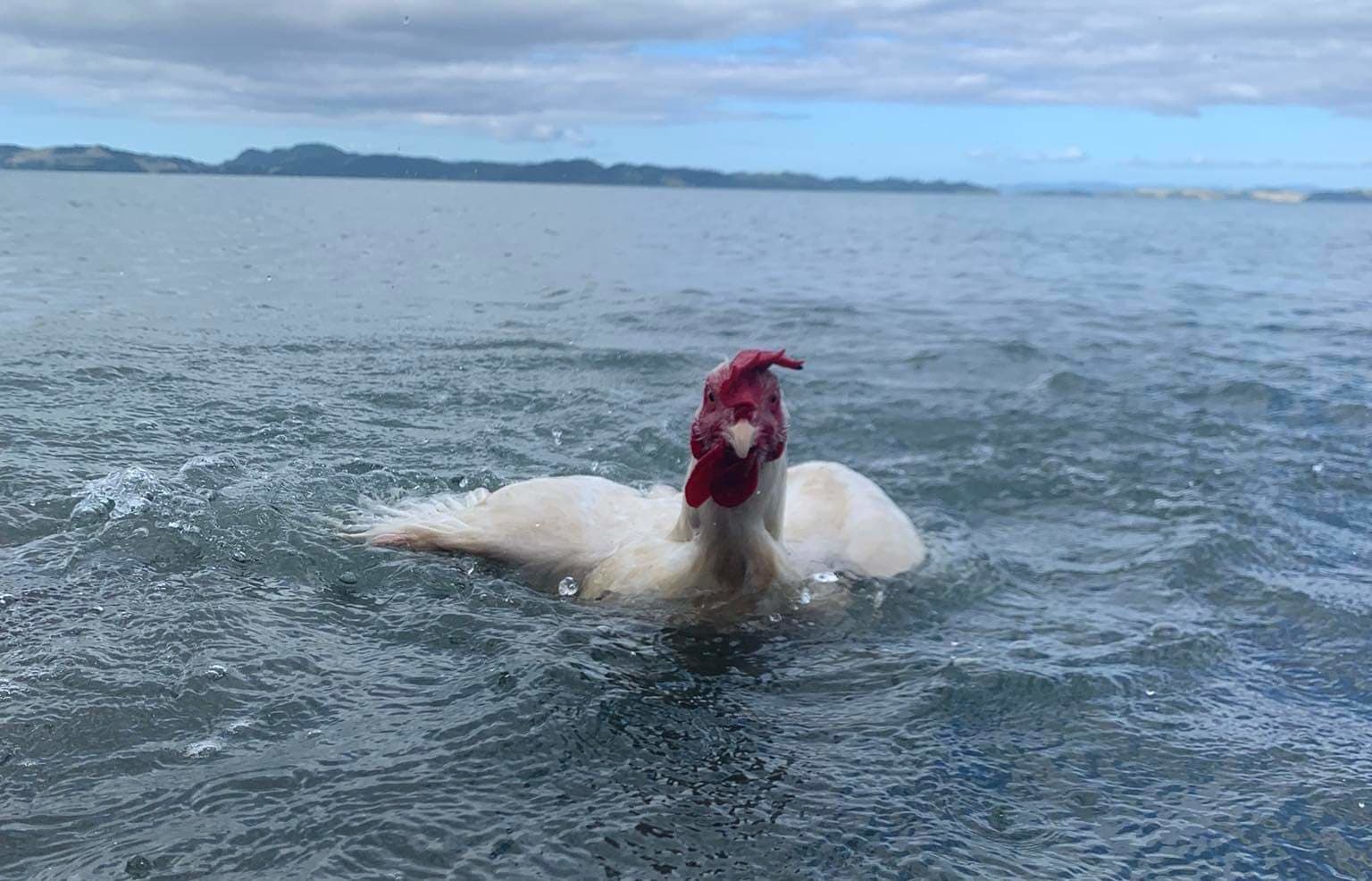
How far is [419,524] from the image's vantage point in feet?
21.2

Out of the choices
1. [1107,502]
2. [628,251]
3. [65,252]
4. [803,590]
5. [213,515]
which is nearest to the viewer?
[803,590]

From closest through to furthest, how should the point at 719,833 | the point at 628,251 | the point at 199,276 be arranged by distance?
1. the point at 719,833
2. the point at 199,276
3. the point at 628,251

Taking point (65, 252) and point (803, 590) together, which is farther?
point (65, 252)

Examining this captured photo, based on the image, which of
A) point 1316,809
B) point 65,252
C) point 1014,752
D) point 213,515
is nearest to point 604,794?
point 1014,752

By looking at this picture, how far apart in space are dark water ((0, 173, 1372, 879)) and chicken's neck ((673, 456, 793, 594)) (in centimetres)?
29

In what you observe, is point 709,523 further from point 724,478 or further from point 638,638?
point 638,638

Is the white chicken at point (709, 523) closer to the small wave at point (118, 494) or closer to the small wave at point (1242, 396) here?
the small wave at point (118, 494)

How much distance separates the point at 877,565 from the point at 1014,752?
1993mm

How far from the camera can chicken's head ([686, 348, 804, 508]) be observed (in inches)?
199

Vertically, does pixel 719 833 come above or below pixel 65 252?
below

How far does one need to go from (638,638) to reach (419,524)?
67.8 inches

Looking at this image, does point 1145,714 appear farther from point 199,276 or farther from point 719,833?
point 199,276

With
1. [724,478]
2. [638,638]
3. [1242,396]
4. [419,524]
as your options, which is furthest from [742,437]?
[1242,396]

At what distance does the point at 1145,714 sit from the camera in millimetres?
4859
